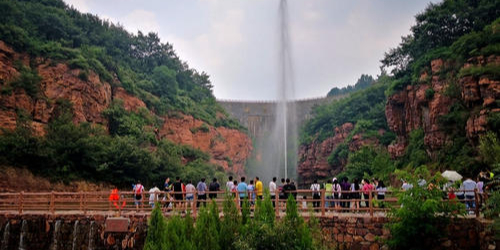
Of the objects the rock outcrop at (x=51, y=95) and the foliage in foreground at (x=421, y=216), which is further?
the rock outcrop at (x=51, y=95)

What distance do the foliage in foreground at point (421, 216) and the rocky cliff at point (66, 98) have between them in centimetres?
2271

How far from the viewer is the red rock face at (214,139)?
37656 mm

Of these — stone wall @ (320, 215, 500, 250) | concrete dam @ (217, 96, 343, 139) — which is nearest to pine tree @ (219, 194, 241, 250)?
stone wall @ (320, 215, 500, 250)

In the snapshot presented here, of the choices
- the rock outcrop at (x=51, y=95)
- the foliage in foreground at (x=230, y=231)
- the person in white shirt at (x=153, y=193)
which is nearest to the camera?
the foliage in foreground at (x=230, y=231)

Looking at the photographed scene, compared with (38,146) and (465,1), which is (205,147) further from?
(465,1)

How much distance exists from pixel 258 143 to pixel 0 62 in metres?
38.3

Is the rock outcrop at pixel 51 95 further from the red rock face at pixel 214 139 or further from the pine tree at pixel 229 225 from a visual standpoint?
the pine tree at pixel 229 225

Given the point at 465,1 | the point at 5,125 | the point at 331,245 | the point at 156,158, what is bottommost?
the point at 331,245

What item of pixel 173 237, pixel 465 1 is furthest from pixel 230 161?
pixel 173 237

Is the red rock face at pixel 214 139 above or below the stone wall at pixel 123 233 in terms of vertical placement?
above

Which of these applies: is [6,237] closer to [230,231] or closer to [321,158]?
[230,231]

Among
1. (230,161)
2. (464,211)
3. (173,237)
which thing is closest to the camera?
(173,237)

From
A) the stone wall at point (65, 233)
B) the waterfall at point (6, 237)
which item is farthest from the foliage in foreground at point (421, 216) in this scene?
the waterfall at point (6, 237)

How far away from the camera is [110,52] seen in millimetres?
41656
